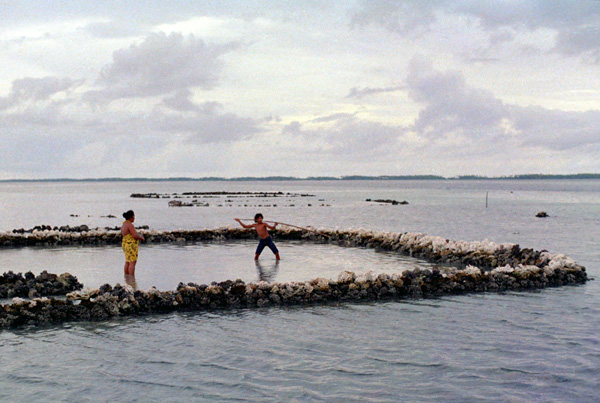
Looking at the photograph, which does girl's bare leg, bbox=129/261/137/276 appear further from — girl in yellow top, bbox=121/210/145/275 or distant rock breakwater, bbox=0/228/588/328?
distant rock breakwater, bbox=0/228/588/328

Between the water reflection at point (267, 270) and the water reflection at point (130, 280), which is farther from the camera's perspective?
the water reflection at point (267, 270)

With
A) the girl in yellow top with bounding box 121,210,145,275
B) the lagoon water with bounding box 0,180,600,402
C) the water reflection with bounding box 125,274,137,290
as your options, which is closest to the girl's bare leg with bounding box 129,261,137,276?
the girl in yellow top with bounding box 121,210,145,275

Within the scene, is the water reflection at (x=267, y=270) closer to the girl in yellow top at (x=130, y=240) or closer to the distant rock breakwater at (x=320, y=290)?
the distant rock breakwater at (x=320, y=290)

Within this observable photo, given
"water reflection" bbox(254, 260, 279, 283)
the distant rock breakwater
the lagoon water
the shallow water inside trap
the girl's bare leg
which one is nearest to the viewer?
the lagoon water

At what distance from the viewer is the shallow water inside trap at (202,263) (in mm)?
15203

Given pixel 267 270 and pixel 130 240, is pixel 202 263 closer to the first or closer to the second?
pixel 267 270

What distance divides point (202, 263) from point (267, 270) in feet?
8.50

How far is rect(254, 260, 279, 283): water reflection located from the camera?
49.1 feet

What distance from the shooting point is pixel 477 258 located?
17.9 m

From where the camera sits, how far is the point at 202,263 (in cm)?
1789

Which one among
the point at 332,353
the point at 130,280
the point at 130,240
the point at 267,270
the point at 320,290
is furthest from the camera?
the point at 267,270

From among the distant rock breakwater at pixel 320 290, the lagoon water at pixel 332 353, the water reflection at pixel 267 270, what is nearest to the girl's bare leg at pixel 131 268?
the lagoon water at pixel 332 353

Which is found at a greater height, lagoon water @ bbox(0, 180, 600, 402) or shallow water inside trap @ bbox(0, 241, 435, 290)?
shallow water inside trap @ bbox(0, 241, 435, 290)

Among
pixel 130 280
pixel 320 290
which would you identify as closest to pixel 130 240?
pixel 130 280
